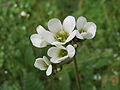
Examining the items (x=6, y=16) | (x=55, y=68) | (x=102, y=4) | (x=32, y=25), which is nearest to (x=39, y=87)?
(x=55, y=68)

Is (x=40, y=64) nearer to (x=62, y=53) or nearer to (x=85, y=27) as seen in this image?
(x=62, y=53)

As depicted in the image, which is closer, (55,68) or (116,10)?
(55,68)

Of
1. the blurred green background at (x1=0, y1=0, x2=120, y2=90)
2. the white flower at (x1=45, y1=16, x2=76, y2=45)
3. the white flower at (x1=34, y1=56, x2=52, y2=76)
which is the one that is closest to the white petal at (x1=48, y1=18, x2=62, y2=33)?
the white flower at (x1=45, y1=16, x2=76, y2=45)

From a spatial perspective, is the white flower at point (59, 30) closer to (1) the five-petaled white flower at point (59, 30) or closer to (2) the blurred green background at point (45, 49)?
(1) the five-petaled white flower at point (59, 30)

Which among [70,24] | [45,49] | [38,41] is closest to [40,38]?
[38,41]

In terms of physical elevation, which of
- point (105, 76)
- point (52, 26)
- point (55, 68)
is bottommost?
point (105, 76)

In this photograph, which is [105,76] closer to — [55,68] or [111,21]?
[111,21]

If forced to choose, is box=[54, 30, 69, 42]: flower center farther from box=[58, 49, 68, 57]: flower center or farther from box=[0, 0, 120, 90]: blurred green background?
box=[0, 0, 120, 90]: blurred green background
